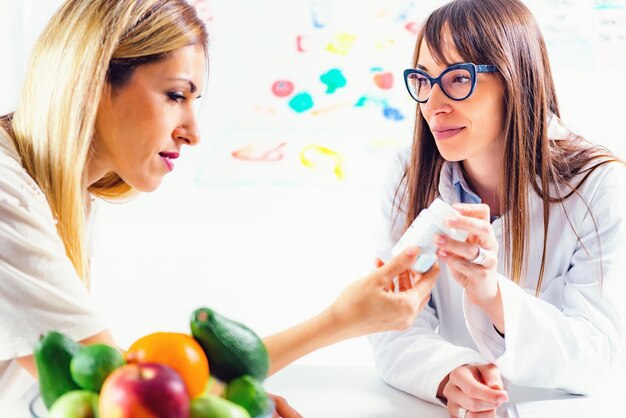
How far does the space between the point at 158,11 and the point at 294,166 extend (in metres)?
1.89

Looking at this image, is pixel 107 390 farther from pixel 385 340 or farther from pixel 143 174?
pixel 385 340

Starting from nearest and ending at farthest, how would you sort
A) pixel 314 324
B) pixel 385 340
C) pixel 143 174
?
pixel 314 324, pixel 143 174, pixel 385 340

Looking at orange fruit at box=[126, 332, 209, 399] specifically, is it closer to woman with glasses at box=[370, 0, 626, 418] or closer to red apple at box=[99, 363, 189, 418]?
red apple at box=[99, 363, 189, 418]

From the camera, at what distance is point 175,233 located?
296 centimetres

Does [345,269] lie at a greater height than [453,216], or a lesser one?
lesser

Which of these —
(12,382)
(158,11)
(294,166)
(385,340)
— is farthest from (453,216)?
(294,166)

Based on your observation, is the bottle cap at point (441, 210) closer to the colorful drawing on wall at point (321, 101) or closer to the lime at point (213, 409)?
the lime at point (213, 409)

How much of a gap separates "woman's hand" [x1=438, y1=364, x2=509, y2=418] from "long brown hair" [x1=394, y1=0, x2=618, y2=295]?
0.31m

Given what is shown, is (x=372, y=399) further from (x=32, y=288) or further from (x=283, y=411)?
(x=32, y=288)

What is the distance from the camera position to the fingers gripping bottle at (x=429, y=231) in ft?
3.14

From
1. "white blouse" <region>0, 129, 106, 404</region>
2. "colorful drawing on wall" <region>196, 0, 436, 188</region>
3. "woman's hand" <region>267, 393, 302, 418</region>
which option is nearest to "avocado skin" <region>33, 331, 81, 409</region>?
"white blouse" <region>0, 129, 106, 404</region>

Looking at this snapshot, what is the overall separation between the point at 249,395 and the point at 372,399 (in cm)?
54

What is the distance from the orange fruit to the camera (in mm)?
632

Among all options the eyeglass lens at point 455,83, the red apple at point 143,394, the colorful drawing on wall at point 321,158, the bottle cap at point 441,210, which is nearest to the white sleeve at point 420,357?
the bottle cap at point 441,210
